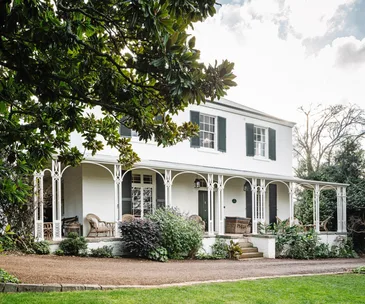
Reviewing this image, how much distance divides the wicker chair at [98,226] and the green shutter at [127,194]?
3.87 ft

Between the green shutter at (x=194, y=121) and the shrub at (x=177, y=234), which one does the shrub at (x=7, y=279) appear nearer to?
the shrub at (x=177, y=234)

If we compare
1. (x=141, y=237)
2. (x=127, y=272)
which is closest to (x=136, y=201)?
(x=141, y=237)

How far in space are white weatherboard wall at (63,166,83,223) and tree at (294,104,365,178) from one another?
17478 mm

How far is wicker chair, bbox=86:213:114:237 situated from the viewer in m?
13.5

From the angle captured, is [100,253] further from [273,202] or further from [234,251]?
[273,202]

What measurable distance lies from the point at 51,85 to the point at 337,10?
14958 millimetres

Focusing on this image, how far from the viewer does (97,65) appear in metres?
5.11

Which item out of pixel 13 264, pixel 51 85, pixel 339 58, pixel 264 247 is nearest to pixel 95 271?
pixel 13 264

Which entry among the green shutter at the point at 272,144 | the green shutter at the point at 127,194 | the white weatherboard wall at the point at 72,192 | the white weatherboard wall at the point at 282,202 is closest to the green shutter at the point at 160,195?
the green shutter at the point at 127,194

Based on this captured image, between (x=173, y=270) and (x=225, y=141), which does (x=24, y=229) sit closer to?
(x=173, y=270)

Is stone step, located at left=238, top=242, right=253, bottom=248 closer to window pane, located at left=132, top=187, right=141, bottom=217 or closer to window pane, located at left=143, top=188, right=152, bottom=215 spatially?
window pane, located at left=143, top=188, right=152, bottom=215

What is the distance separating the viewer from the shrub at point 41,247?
11484 mm

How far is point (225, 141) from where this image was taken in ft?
60.0

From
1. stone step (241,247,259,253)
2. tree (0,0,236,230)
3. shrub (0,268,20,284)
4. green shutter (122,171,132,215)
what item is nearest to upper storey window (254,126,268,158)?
stone step (241,247,259,253)
